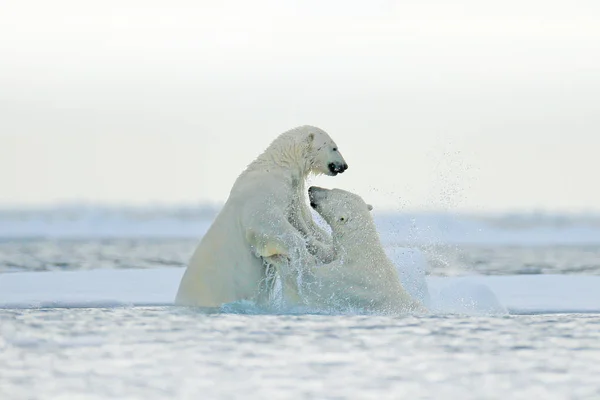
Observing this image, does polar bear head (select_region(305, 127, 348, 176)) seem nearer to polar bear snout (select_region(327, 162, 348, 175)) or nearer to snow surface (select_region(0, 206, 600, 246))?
polar bear snout (select_region(327, 162, 348, 175))

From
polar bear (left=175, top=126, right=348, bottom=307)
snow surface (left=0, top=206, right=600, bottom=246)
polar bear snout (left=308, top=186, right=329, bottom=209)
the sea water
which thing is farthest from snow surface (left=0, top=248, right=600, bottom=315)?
snow surface (left=0, top=206, right=600, bottom=246)

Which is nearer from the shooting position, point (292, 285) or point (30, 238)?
point (292, 285)

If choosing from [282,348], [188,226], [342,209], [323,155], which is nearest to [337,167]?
[323,155]

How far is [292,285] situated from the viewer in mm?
7215

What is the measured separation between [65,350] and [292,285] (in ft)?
6.93

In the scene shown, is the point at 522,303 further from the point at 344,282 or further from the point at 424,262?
the point at 344,282

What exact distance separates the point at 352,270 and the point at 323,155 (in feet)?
3.27

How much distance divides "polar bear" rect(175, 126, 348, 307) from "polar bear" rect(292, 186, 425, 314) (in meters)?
0.18

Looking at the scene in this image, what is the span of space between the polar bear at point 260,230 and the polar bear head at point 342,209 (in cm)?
19

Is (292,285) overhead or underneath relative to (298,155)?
underneath

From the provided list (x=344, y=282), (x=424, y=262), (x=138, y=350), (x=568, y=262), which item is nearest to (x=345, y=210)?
(x=344, y=282)

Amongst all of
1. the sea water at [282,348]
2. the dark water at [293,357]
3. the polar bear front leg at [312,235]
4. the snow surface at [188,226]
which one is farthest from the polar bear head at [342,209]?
the snow surface at [188,226]

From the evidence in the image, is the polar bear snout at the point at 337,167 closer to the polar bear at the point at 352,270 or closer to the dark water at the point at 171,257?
the polar bear at the point at 352,270

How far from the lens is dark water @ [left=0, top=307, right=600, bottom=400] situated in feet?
14.8
